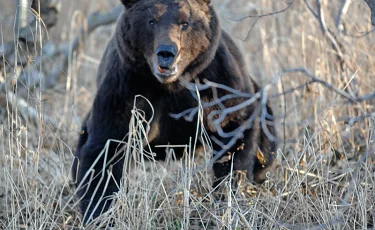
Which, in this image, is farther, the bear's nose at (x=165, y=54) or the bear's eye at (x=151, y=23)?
the bear's eye at (x=151, y=23)

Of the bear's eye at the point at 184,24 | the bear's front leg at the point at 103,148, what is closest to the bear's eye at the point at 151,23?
the bear's eye at the point at 184,24

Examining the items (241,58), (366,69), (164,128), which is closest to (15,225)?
(164,128)

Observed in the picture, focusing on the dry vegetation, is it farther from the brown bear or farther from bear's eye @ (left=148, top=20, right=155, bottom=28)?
bear's eye @ (left=148, top=20, right=155, bottom=28)

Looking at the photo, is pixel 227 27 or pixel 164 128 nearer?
pixel 164 128

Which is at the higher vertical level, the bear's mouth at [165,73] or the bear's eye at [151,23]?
the bear's eye at [151,23]

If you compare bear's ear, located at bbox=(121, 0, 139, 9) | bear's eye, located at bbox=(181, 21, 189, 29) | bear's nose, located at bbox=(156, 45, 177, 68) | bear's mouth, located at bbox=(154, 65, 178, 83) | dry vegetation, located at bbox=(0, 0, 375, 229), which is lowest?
dry vegetation, located at bbox=(0, 0, 375, 229)

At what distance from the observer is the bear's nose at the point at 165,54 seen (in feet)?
15.2

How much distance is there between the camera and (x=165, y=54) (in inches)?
184

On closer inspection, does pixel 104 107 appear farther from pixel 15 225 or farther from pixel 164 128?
pixel 15 225

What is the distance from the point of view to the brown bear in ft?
15.8

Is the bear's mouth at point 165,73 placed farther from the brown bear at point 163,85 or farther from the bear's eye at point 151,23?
the bear's eye at point 151,23

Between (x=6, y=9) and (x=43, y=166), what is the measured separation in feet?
20.6

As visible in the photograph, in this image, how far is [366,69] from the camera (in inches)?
259

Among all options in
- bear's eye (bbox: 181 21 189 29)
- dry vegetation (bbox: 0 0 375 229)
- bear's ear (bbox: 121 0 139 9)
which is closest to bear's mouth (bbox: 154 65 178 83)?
bear's eye (bbox: 181 21 189 29)
